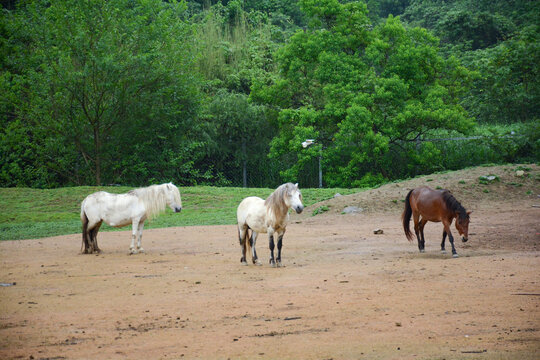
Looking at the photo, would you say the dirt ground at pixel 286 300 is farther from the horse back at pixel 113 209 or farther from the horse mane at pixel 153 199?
the horse mane at pixel 153 199

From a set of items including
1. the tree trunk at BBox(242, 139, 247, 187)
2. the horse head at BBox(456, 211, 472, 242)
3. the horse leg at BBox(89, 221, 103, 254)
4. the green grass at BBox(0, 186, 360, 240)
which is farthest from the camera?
the tree trunk at BBox(242, 139, 247, 187)

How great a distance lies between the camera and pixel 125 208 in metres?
12.1

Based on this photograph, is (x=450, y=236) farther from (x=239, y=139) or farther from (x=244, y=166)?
(x=239, y=139)

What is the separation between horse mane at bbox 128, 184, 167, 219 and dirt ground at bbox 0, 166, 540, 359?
3.09 feet

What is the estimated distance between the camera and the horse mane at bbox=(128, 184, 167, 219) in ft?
39.8

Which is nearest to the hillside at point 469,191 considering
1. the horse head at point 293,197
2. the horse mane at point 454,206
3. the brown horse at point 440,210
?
the brown horse at point 440,210

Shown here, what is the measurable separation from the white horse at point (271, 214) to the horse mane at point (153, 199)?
249 cm

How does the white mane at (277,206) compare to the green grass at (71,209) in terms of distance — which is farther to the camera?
the green grass at (71,209)

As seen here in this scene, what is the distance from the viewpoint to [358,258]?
1046cm

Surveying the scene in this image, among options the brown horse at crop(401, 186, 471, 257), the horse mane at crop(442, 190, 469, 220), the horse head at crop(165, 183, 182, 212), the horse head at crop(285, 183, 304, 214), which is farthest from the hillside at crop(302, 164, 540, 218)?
the horse head at crop(285, 183, 304, 214)

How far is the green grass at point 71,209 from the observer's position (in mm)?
17984

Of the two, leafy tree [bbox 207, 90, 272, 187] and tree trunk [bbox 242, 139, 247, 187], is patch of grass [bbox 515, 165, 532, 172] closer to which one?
leafy tree [bbox 207, 90, 272, 187]

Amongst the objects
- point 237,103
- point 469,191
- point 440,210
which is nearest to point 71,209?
point 237,103

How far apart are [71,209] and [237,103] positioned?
37.5ft
